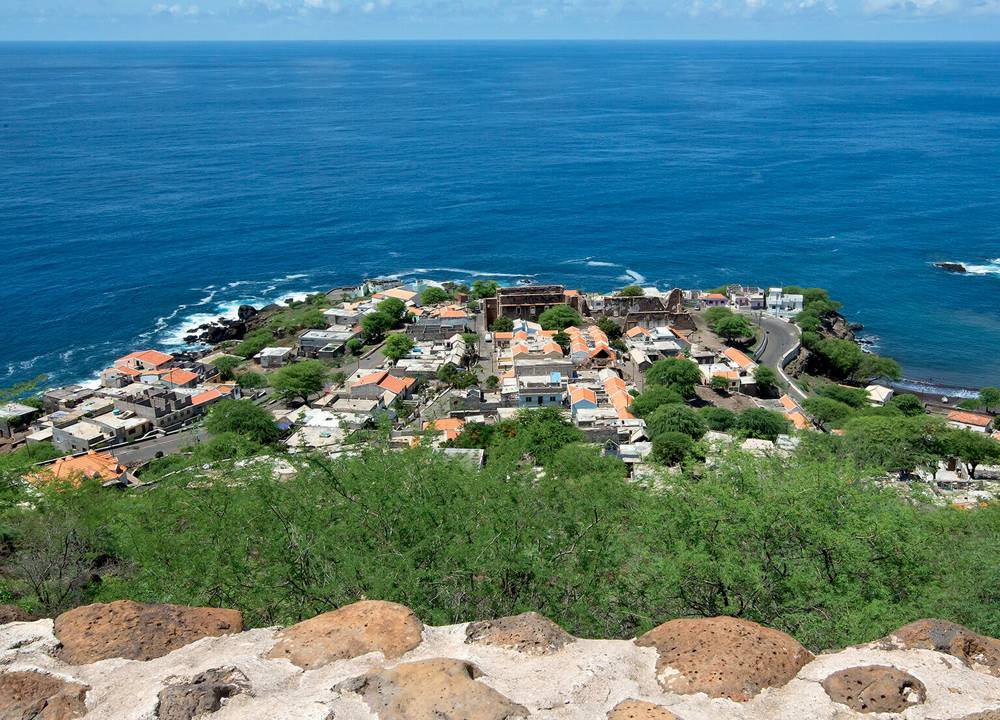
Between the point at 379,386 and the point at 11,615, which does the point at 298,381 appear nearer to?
the point at 379,386

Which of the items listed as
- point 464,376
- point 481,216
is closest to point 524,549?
point 464,376

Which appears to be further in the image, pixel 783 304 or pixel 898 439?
pixel 783 304

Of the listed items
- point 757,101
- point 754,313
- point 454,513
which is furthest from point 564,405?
point 757,101

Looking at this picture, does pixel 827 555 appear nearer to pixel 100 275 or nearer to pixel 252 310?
pixel 252 310

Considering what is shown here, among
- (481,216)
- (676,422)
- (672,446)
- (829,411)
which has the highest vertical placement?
(481,216)

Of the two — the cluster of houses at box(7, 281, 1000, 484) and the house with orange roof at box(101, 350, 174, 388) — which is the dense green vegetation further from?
the house with orange roof at box(101, 350, 174, 388)

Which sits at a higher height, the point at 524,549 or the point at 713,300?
the point at 524,549

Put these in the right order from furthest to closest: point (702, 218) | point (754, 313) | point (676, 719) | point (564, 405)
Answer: point (702, 218)
point (754, 313)
point (564, 405)
point (676, 719)
